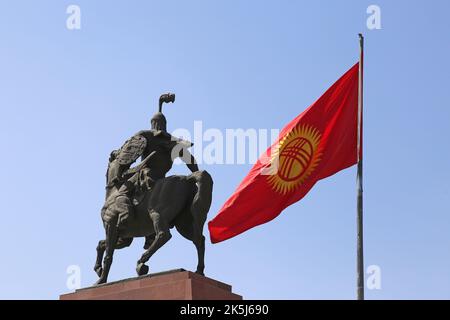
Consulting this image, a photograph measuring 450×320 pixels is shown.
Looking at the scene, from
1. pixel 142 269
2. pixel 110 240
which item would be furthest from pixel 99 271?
pixel 142 269

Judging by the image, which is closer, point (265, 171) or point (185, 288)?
point (185, 288)

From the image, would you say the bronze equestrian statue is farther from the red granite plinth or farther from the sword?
the red granite plinth

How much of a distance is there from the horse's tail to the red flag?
277 millimetres

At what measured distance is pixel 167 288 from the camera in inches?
730

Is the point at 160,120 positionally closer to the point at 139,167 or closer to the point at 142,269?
the point at 139,167

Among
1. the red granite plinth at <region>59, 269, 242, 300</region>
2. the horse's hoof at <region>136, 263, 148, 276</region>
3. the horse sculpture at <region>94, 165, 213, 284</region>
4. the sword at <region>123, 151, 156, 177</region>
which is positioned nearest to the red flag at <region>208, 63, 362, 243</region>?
the horse sculpture at <region>94, 165, 213, 284</region>

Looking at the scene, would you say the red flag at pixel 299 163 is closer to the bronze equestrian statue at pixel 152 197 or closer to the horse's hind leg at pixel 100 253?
the bronze equestrian statue at pixel 152 197

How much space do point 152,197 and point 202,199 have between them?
100 cm

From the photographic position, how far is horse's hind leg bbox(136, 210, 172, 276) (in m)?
19.4
